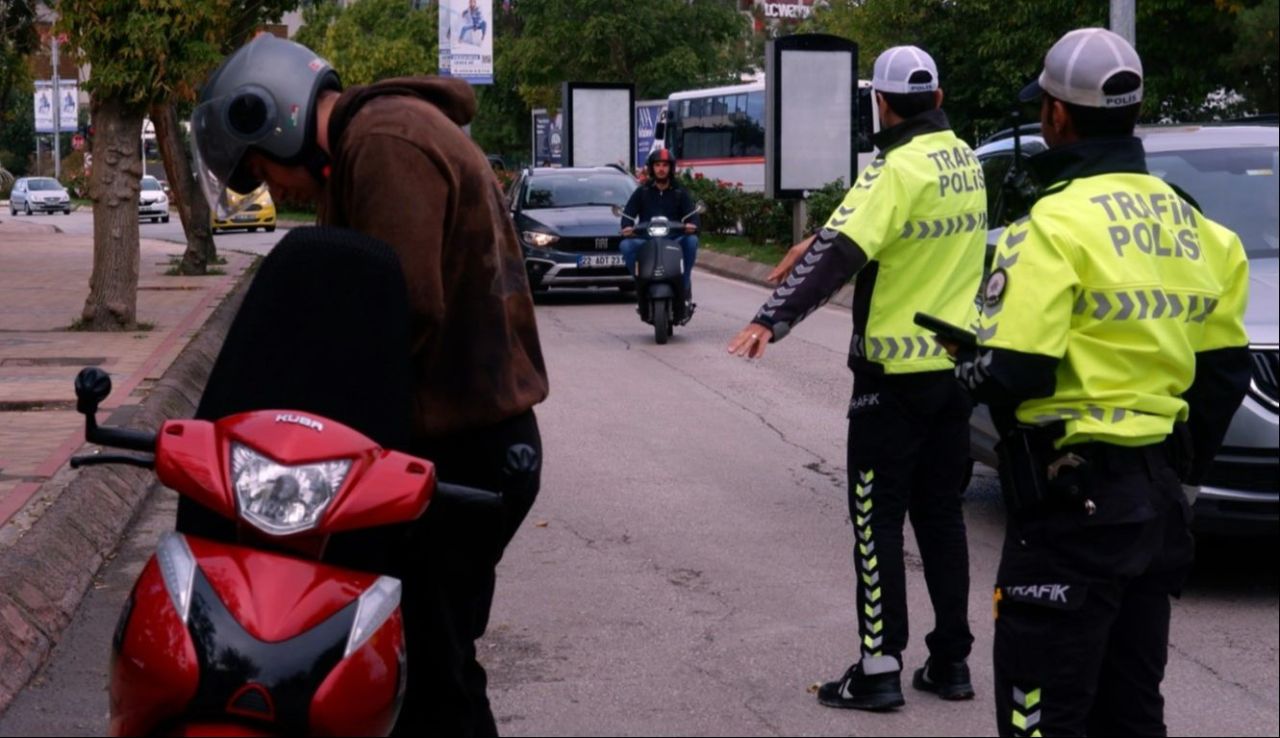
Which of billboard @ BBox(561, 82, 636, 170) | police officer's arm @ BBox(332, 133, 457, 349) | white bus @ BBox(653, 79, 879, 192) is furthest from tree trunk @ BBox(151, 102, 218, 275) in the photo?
police officer's arm @ BBox(332, 133, 457, 349)

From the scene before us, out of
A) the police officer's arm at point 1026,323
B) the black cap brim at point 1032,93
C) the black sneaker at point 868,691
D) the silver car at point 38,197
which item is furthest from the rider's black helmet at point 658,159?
the silver car at point 38,197

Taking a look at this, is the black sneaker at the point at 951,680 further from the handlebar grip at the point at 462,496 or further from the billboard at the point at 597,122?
the billboard at the point at 597,122

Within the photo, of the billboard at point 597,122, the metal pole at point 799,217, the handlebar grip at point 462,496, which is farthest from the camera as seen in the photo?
the billboard at point 597,122

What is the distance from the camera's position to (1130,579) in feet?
12.4

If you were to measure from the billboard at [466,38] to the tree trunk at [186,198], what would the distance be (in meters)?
8.37

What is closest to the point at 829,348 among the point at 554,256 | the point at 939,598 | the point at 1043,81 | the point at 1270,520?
the point at 554,256

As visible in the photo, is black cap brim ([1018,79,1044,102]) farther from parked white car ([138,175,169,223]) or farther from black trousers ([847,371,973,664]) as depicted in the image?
parked white car ([138,175,169,223])

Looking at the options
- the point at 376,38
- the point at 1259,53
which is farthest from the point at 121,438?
the point at 376,38

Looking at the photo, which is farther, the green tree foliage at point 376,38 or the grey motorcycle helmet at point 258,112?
the green tree foliage at point 376,38

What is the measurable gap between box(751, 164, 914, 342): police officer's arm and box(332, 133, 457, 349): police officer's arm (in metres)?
1.94

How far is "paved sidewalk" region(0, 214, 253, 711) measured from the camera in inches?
269

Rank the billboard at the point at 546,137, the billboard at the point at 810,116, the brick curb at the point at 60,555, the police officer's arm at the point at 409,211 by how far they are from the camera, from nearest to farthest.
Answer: the police officer's arm at the point at 409,211 < the brick curb at the point at 60,555 < the billboard at the point at 810,116 < the billboard at the point at 546,137

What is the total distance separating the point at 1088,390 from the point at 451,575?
134cm

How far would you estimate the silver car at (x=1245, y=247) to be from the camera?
6926 mm
